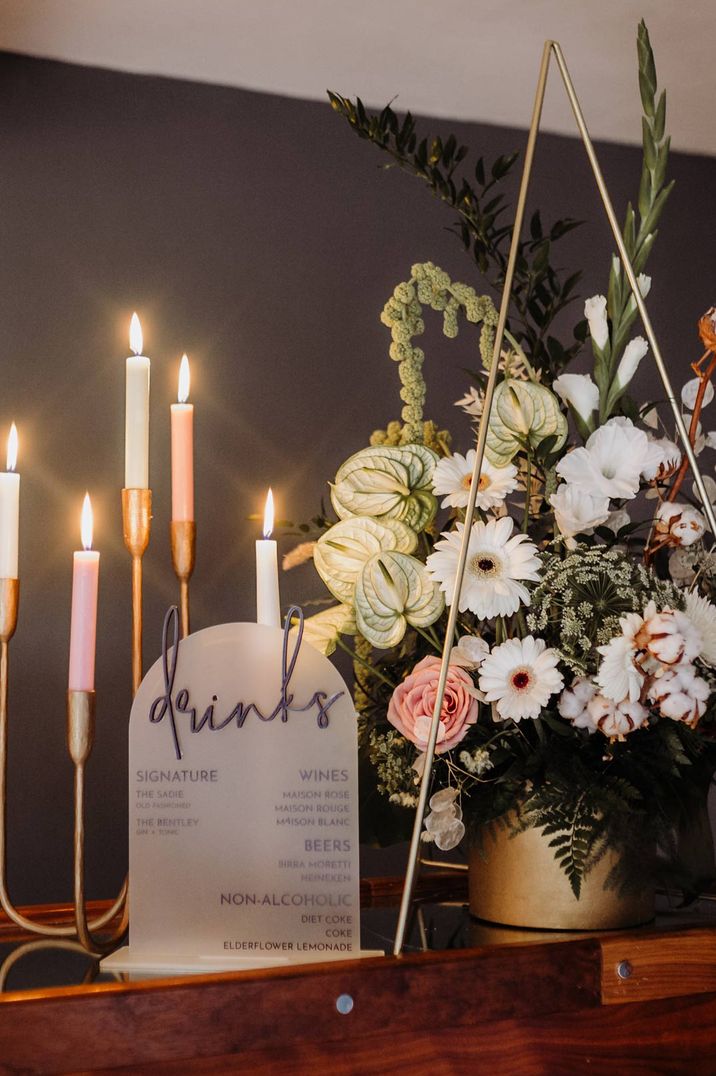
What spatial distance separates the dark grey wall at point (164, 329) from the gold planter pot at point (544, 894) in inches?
41.8

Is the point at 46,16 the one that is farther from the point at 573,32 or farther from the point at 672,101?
the point at 672,101

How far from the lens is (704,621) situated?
894mm

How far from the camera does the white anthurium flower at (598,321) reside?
3.34 ft

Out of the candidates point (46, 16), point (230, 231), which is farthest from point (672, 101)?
point (46, 16)

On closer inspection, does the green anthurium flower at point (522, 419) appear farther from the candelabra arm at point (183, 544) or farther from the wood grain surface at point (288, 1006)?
the wood grain surface at point (288, 1006)

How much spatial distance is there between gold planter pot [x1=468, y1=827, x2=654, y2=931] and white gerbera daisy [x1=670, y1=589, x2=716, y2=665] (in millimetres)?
176

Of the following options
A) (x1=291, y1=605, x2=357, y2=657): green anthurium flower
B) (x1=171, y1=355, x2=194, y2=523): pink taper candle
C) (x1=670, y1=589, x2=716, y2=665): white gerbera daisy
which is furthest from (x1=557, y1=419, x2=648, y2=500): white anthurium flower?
(x1=171, y1=355, x2=194, y2=523): pink taper candle

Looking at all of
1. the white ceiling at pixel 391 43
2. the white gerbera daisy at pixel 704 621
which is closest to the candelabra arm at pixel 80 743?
the white gerbera daisy at pixel 704 621

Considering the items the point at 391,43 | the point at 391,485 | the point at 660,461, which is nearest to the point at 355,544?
the point at 391,485

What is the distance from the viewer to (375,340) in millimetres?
2055

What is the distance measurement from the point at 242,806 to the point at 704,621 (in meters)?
0.40

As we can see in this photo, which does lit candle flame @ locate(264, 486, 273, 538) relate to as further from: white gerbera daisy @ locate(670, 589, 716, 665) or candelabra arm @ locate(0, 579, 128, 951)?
white gerbera daisy @ locate(670, 589, 716, 665)

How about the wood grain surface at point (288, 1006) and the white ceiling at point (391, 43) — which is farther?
the white ceiling at point (391, 43)

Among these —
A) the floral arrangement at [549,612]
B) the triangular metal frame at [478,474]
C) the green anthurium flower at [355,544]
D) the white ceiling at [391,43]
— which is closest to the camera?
the triangular metal frame at [478,474]
